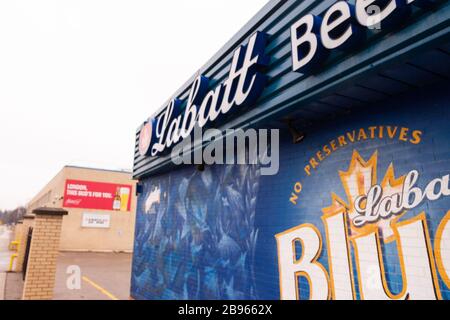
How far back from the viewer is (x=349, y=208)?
13.3ft

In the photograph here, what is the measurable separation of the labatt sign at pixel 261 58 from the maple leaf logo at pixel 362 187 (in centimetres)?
134

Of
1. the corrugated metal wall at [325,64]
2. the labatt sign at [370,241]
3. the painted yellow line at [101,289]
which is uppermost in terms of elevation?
the corrugated metal wall at [325,64]

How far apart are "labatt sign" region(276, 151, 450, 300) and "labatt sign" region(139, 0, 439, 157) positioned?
1.42m

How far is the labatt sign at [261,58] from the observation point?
3156 mm

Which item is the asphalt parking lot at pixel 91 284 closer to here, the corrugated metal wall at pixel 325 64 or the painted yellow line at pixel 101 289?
the painted yellow line at pixel 101 289

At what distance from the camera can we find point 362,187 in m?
3.94

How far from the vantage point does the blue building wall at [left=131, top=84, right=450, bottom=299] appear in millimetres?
3363

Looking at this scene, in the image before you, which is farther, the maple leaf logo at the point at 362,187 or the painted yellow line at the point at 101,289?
the painted yellow line at the point at 101,289

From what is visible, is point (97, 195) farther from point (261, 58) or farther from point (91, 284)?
point (261, 58)

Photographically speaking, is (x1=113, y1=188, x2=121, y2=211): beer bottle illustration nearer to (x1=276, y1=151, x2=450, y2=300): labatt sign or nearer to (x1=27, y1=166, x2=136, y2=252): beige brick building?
(x1=27, y1=166, x2=136, y2=252): beige brick building

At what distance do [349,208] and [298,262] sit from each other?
3.75 feet

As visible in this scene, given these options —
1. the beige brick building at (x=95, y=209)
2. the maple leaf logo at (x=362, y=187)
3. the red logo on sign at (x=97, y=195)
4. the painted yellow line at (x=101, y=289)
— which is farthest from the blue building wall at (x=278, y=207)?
the red logo on sign at (x=97, y=195)

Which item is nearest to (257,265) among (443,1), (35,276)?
(443,1)
